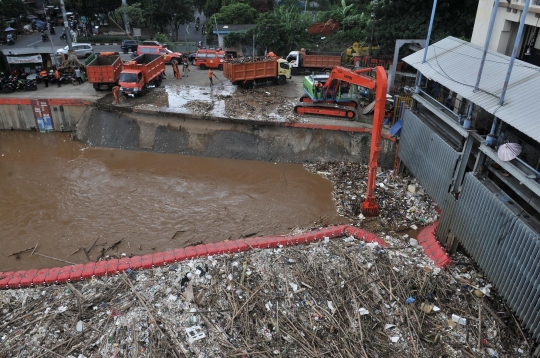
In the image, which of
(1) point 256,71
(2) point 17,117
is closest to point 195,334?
(1) point 256,71

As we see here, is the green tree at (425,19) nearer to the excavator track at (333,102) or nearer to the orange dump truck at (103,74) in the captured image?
the excavator track at (333,102)

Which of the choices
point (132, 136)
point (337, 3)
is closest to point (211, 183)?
point (132, 136)

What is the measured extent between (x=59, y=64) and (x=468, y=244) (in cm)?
2365

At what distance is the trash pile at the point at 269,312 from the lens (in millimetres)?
7004

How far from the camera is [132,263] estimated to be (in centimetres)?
870

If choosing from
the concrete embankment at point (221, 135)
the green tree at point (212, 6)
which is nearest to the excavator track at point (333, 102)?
the concrete embankment at point (221, 135)

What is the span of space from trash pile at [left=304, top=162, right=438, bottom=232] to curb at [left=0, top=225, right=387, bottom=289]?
1.78 m

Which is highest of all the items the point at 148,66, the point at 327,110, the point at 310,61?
the point at 148,66

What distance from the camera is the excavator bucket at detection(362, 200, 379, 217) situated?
1159cm

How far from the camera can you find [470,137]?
8.78 meters

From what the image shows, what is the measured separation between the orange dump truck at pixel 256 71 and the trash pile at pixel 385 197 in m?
7.23

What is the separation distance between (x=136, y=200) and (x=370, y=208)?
24.8 ft

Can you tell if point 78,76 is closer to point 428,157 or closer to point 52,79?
point 52,79

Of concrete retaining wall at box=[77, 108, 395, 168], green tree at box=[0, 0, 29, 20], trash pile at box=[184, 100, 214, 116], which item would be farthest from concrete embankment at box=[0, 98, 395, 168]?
green tree at box=[0, 0, 29, 20]
